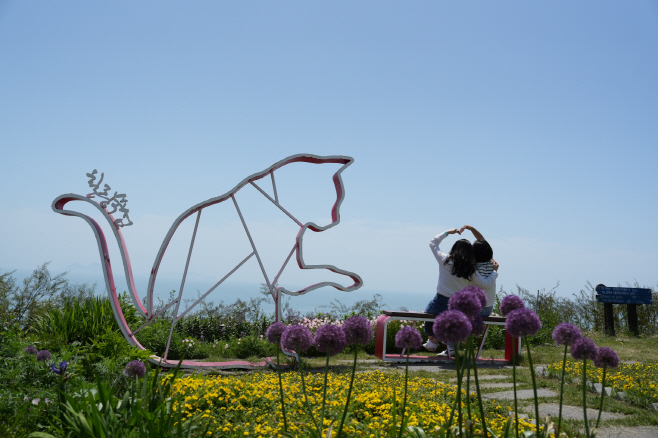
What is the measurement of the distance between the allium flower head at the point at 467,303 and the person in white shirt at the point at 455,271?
15.5 ft

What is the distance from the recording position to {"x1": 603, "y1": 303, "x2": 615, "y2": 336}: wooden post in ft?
38.0

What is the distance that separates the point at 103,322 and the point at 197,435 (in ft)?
13.6

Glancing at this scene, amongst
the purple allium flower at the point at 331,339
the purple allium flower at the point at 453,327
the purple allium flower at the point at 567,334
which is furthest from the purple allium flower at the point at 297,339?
the purple allium flower at the point at 567,334

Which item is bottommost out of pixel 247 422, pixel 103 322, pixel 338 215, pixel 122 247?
pixel 247 422

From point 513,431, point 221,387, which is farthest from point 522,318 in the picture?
point 221,387

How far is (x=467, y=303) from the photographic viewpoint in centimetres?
212

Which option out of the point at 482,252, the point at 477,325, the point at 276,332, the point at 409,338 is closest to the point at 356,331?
the point at 409,338

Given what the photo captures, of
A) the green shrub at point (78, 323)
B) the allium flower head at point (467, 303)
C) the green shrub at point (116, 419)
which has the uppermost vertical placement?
the allium flower head at point (467, 303)

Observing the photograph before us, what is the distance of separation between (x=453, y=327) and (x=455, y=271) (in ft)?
16.4

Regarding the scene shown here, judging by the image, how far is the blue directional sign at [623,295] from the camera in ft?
37.8

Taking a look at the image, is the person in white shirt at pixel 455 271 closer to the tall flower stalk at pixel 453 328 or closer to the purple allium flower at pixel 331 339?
the purple allium flower at pixel 331 339

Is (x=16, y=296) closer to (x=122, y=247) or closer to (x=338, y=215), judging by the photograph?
(x=122, y=247)

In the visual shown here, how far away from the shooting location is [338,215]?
6430 millimetres

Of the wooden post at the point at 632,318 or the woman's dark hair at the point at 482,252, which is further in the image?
the wooden post at the point at 632,318
